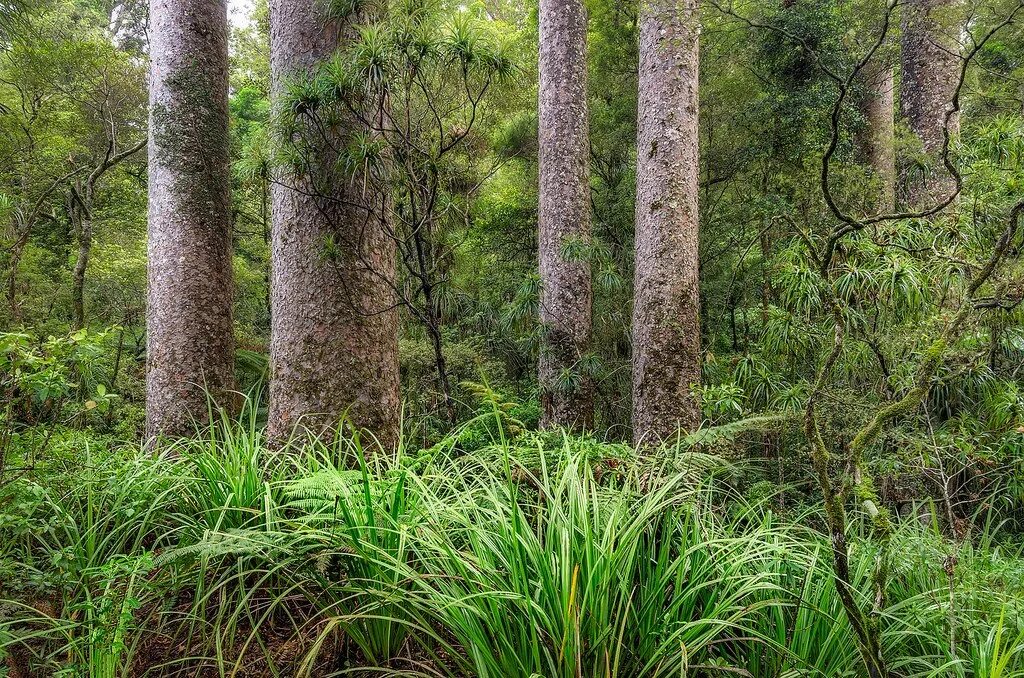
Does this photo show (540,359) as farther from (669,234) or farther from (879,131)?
(879,131)

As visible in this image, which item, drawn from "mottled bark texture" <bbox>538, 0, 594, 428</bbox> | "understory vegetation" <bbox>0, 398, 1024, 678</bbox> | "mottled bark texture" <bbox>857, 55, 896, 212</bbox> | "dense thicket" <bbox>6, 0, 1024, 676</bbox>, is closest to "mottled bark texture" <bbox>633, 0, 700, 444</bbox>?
"dense thicket" <bbox>6, 0, 1024, 676</bbox>

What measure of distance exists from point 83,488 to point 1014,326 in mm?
5478

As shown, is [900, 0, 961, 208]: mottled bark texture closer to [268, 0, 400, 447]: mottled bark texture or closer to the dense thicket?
the dense thicket

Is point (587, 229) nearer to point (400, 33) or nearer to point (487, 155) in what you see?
point (400, 33)

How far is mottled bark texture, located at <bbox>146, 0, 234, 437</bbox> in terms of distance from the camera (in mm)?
4547

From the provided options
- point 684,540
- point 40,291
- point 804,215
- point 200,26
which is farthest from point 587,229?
point 40,291

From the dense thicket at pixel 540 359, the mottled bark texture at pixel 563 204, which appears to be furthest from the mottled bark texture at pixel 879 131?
the mottled bark texture at pixel 563 204

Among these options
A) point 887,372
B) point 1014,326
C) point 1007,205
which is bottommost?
point 887,372

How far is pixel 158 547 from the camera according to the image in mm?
2547

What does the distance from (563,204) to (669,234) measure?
200 cm

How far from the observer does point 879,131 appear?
7.76 m

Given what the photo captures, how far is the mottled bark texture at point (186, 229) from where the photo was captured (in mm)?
4547

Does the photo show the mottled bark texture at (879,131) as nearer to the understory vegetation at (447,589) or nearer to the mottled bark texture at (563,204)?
the mottled bark texture at (563,204)

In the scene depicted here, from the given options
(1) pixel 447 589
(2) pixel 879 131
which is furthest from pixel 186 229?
(2) pixel 879 131
